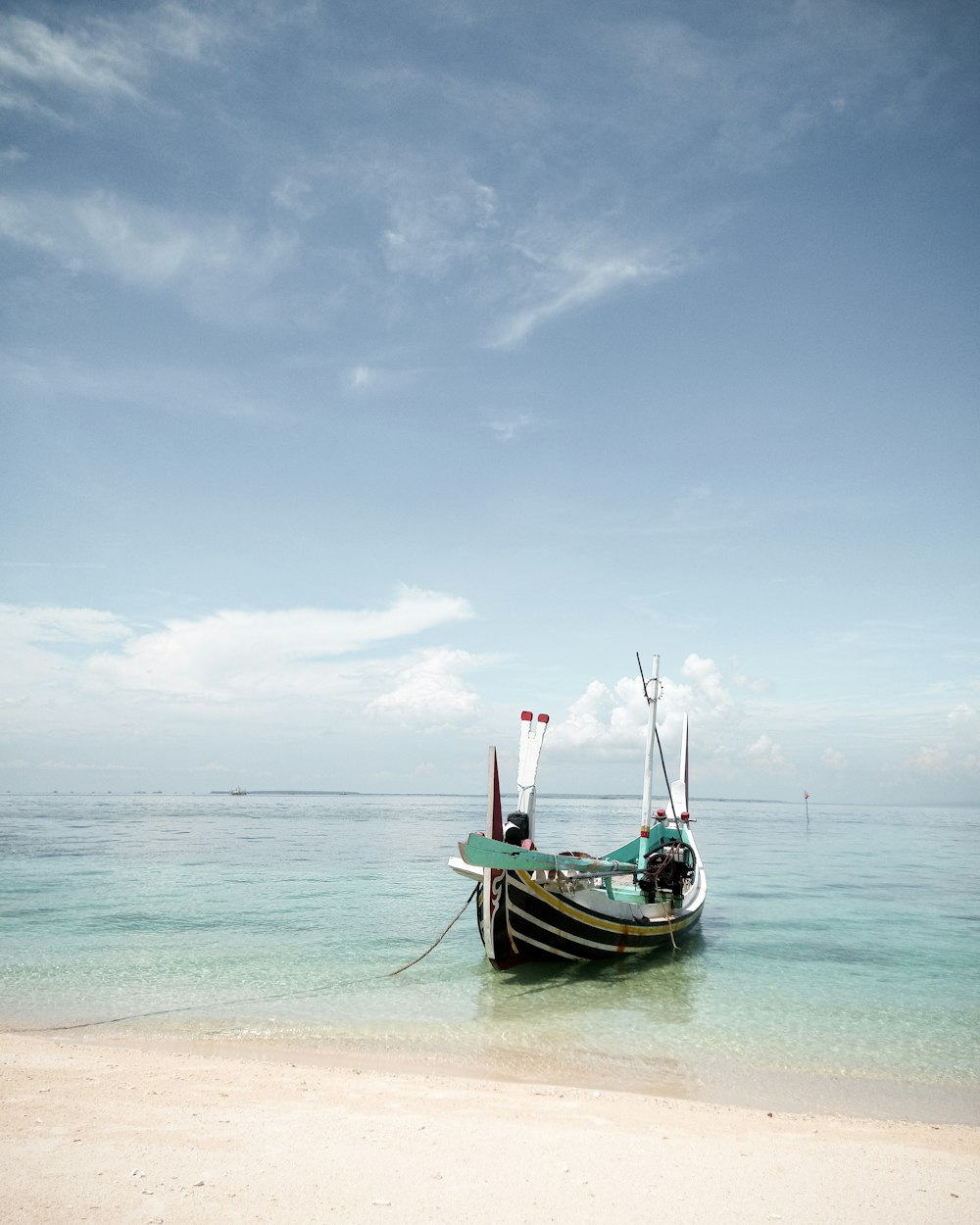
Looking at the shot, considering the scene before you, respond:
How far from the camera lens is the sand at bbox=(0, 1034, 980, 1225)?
5.16 meters

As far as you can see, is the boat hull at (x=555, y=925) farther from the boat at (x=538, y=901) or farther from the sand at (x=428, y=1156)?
the sand at (x=428, y=1156)

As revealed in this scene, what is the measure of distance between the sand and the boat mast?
37.2 feet

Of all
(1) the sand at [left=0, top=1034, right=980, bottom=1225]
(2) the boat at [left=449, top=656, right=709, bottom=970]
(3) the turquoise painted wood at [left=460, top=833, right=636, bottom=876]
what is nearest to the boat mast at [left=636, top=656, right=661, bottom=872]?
(2) the boat at [left=449, top=656, right=709, bottom=970]

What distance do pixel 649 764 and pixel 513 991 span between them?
855cm

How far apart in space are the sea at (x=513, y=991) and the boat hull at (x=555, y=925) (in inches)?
17.9

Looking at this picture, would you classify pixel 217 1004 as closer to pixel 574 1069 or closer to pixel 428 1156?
pixel 574 1069

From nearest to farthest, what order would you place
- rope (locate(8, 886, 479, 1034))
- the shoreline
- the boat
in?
the shoreline, rope (locate(8, 886, 479, 1034)), the boat

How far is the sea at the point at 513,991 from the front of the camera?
9884mm

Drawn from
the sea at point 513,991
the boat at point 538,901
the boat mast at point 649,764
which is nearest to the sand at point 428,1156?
the sea at point 513,991

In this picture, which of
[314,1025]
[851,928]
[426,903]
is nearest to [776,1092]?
[314,1025]

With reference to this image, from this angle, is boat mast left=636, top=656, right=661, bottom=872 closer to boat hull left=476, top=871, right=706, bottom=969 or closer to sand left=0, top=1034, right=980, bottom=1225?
boat hull left=476, top=871, right=706, bottom=969

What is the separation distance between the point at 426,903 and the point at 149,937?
9.24 meters

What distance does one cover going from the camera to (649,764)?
2056cm

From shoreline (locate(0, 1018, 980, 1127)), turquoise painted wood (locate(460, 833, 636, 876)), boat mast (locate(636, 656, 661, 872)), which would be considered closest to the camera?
shoreline (locate(0, 1018, 980, 1127))
